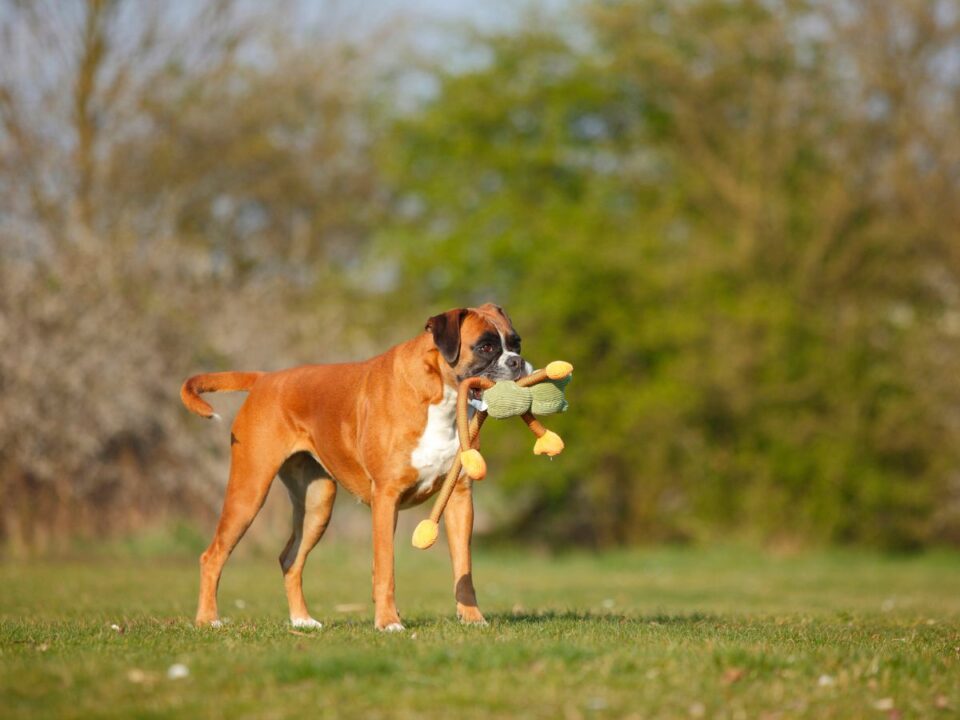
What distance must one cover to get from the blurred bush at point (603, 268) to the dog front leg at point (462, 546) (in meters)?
11.6

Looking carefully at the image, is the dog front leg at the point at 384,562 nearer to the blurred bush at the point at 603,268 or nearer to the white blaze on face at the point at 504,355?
the white blaze on face at the point at 504,355

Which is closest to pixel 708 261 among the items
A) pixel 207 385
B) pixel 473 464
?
pixel 207 385

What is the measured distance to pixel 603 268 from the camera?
2273 centimetres

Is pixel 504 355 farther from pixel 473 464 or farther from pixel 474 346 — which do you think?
pixel 473 464

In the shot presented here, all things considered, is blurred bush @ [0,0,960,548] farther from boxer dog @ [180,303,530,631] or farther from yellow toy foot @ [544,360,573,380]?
yellow toy foot @ [544,360,573,380]

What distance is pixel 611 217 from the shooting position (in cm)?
2452

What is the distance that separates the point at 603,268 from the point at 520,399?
15.6 meters

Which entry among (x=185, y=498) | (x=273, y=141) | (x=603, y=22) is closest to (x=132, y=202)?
(x=273, y=141)

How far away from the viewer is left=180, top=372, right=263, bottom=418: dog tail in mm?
8461

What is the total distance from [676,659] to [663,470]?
16656 millimetres

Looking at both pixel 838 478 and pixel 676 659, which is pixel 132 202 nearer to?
pixel 838 478

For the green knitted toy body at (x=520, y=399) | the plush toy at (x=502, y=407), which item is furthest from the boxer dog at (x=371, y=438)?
the green knitted toy body at (x=520, y=399)

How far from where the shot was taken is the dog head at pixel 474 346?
7547 millimetres

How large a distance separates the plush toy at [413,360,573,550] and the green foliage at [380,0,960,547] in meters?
14.4
